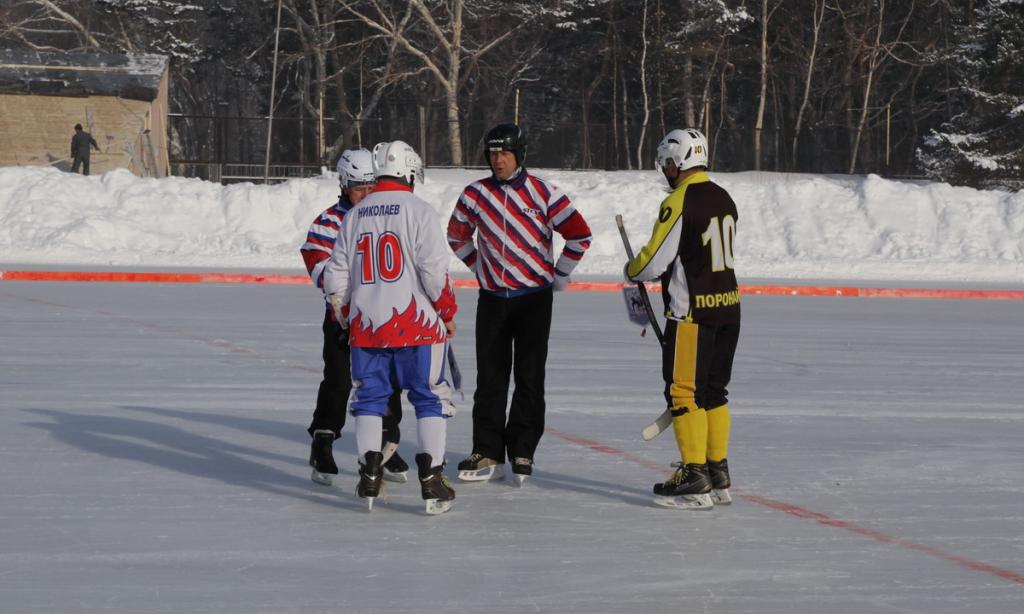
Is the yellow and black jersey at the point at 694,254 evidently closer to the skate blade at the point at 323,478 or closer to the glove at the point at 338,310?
the glove at the point at 338,310

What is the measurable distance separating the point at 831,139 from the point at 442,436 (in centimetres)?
4466

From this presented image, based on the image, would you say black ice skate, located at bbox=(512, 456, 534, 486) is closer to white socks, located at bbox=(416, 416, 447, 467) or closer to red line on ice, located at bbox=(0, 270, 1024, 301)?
white socks, located at bbox=(416, 416, 447, 467)

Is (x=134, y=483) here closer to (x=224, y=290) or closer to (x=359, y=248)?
(x=359, y=248)

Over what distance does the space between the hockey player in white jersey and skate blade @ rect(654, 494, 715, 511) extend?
1116 mm

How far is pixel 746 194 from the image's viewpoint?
2991 cm

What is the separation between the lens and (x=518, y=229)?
307 inches

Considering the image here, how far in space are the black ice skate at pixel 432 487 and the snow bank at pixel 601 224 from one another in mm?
17820

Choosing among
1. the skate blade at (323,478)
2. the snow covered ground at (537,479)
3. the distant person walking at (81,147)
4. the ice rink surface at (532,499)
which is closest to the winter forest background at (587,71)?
the distant person walking at (81,147)

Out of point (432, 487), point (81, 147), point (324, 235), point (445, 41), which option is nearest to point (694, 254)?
point (432, 487)

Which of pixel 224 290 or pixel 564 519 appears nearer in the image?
pixel 564 519

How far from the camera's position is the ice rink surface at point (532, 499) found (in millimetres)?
5602

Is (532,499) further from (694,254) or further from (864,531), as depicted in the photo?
(864,531)

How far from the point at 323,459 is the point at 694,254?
2243 millimetres

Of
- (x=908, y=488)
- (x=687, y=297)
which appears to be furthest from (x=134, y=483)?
(x=908, y=488)
